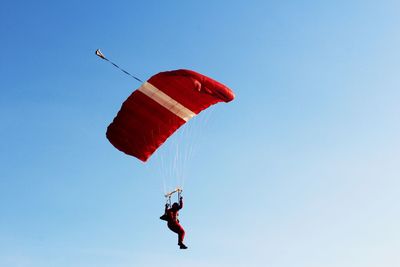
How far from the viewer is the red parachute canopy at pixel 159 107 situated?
1603 centimetres

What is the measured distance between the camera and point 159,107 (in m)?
17.0

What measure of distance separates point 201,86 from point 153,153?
330cm

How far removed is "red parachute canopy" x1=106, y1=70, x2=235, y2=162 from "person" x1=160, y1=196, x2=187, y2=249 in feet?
7.55

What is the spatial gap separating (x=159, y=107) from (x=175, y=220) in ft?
12.7

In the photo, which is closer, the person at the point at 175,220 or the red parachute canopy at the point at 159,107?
the red parachute canopy at the point at 159,107

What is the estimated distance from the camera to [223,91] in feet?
52.9

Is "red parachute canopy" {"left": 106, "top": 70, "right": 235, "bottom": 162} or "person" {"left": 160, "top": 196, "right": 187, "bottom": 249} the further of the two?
"person" {"left": 160, "top": 196, "right": 187, "bottom": 249}

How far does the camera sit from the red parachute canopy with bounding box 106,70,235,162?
1603cm

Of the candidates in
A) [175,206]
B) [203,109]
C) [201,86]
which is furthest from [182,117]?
→ [175,206]

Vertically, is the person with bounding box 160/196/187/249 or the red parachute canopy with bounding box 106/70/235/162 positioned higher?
the red parachute canopy with bounding box 106/70/235/162

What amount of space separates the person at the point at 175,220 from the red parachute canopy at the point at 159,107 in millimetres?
2302

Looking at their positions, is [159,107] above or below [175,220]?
above

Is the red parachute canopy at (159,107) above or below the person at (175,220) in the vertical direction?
above

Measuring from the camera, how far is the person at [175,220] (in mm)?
16281
